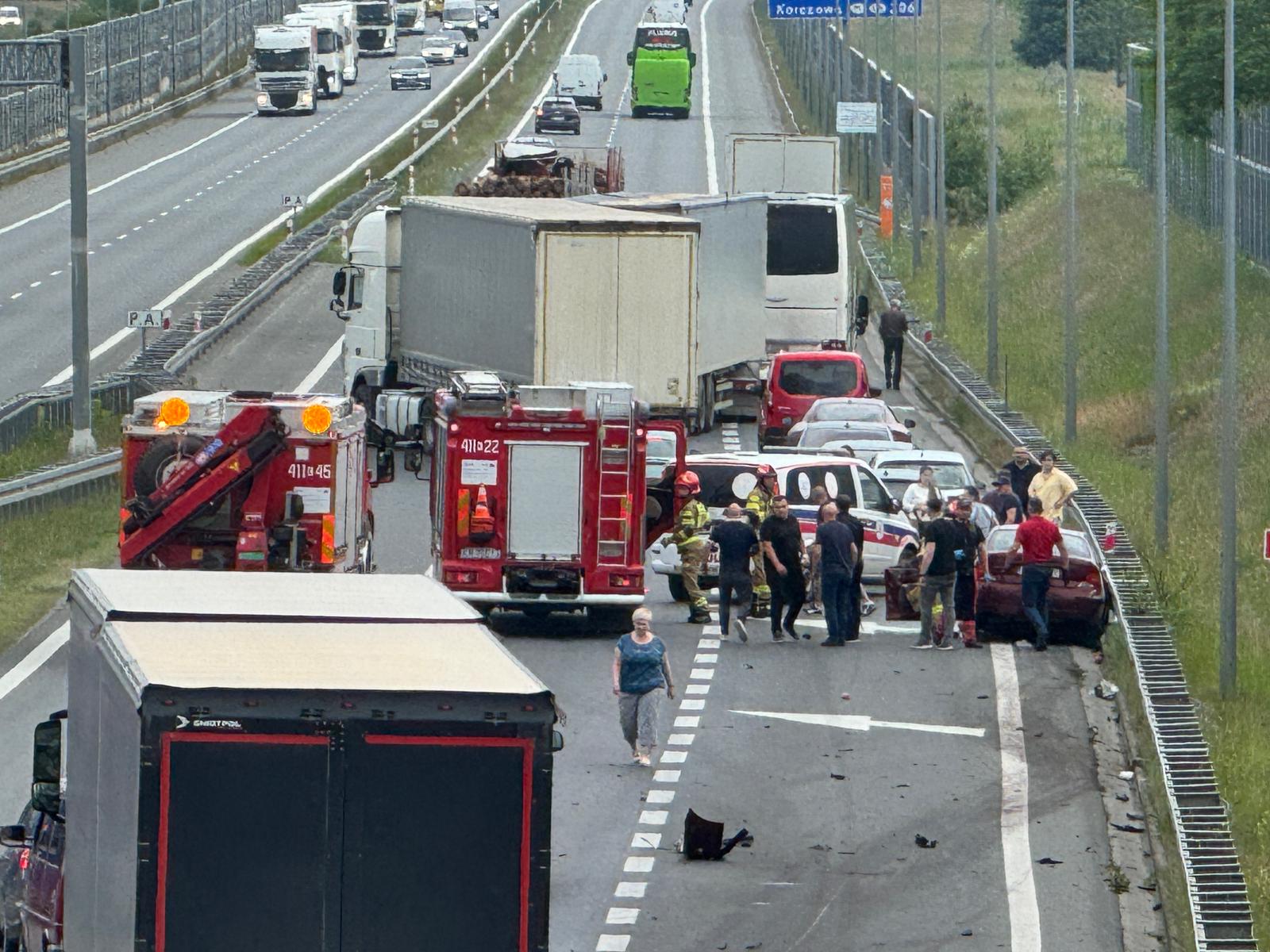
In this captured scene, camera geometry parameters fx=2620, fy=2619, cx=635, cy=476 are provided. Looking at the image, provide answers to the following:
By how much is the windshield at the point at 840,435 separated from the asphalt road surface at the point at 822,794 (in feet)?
Result: 19.2

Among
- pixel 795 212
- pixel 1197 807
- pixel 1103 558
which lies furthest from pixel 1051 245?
pixel 1197 807

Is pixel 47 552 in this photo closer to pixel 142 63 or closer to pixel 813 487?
pixel 813 487

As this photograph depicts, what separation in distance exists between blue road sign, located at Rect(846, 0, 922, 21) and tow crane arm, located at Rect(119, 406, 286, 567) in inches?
2030

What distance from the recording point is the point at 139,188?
250 ft

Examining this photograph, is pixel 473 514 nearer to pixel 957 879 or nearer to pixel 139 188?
pixel 957 879

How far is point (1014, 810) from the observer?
Answer: 19.6 m

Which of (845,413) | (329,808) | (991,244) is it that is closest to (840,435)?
(845,413)

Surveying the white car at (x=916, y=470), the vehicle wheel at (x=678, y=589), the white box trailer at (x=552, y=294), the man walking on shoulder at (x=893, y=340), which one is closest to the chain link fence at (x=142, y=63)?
the man walking on shoulder at (x=893, y=340)

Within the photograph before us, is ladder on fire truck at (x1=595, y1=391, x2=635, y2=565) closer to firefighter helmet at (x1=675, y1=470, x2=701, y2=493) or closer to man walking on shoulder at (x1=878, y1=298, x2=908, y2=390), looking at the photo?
firefighter helmet at (x1=675, y1=470, x2=701, y2=493)

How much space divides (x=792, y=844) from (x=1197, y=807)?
2.82 metres

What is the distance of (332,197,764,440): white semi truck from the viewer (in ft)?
110

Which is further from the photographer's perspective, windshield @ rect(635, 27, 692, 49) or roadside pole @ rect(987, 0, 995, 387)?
windshield @ rect(635, 27, 692, 49)

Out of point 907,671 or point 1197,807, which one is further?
point 907,671

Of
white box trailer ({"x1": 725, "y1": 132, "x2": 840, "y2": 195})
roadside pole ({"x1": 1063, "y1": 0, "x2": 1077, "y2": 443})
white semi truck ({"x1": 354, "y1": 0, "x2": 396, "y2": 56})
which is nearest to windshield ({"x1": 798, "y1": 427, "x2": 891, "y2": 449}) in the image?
roadside pole ({"x1": 1063, "y1": 0, "x2": 1077, "y2": 443})
